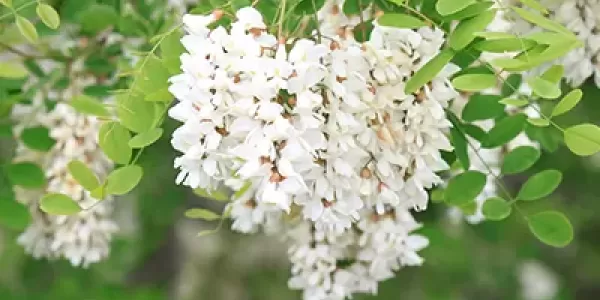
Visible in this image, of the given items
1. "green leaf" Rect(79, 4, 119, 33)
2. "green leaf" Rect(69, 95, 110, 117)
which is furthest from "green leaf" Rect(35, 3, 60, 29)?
"green leaf" Rect(79, 4, 119, 33)

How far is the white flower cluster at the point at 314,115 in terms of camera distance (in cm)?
72

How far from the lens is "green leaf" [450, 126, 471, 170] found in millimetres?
997

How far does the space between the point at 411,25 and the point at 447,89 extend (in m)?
0.07

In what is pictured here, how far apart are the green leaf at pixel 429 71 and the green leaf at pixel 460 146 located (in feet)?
0.68

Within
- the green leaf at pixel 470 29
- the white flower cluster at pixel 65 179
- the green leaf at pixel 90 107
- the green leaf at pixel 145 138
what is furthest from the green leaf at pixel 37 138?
the green leaf at pixel 470 29

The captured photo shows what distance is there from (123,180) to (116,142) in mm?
38

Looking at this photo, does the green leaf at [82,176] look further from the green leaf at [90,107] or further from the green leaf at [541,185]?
the green leaf at [541,185]

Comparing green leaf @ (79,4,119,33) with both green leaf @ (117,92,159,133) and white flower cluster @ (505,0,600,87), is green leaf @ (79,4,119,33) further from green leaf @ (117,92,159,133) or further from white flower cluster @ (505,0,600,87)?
white flower cluster @ (505,0,600,87)

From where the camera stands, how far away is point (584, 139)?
79 cm

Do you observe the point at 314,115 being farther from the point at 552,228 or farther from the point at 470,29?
the point at 552,228

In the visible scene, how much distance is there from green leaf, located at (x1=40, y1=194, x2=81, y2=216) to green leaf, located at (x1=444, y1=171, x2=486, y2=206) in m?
0.42

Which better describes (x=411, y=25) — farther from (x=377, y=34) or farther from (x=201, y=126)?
(x=201, y=126)

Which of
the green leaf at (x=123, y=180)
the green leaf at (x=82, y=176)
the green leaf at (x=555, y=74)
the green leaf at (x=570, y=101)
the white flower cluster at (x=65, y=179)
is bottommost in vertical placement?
the white flower cluster at (x=65, y=179)

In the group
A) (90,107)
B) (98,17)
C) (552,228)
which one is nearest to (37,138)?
(98,17)
